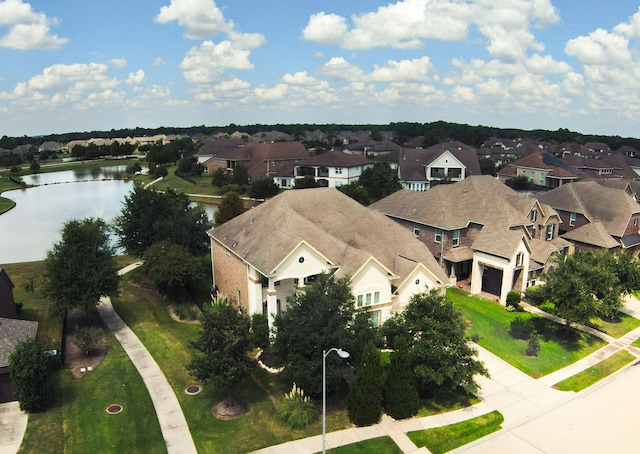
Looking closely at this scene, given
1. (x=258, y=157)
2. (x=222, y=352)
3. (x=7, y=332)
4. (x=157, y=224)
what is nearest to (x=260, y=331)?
(x=222, y=352)

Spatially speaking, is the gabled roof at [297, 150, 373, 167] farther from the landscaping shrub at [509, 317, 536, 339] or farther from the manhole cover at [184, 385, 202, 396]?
the manhole cover at [184, 385, 202, 396]

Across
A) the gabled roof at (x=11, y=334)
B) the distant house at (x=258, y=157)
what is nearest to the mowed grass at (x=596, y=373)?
the gabled roof at (x=11, y=334)

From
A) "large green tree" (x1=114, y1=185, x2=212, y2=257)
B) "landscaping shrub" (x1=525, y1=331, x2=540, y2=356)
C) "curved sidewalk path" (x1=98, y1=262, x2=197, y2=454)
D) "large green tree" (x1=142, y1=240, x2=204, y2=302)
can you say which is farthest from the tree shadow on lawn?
"large green tree" (x1=114, y1=185, x2=212, y2=257)

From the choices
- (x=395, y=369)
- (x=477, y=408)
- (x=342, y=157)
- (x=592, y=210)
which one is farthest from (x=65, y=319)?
(x=342, y=157)

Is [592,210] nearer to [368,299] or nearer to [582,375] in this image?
[582,375]

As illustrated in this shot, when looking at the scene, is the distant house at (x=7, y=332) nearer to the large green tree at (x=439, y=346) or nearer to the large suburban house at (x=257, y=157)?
the large green tree at (x=439, y=346)

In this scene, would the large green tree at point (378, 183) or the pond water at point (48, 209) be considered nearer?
the pond water at point (48, 209)
